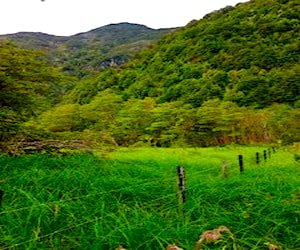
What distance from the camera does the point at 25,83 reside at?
25.5 ft

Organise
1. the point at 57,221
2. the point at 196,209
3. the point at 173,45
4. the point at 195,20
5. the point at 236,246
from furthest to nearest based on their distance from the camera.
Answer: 1. the point at 195,20
2. the point at 173,45
3. the point at 196,209
4. the point at 57,221
5. the point at 236,246

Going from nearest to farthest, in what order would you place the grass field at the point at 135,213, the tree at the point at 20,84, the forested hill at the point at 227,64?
the grass field at the point at 135,213 → the tree at the point at 20,84 → the forested hill at the point at 227,64

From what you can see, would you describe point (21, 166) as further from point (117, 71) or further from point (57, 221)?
point (117, 71)

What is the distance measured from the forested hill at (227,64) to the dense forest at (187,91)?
0.65 feet

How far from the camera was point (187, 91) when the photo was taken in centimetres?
8006

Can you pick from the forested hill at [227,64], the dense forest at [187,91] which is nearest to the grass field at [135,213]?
the dense forest at [187,91]

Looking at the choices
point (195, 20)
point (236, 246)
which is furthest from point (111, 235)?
point (195, 20)

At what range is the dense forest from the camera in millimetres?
8258

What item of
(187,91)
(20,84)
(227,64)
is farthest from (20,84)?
(227,64)

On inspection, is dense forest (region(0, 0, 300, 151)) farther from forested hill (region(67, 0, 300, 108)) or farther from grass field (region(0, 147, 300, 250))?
grass field (region(0, 147, 300, 250))

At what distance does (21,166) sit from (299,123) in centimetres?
4371

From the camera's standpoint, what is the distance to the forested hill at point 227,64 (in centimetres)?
7275

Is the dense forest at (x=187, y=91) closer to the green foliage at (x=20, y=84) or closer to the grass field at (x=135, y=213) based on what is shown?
the green foliage at (x=20, y=84)

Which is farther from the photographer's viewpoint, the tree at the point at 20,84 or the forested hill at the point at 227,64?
the forested hill at the point at 227,64
